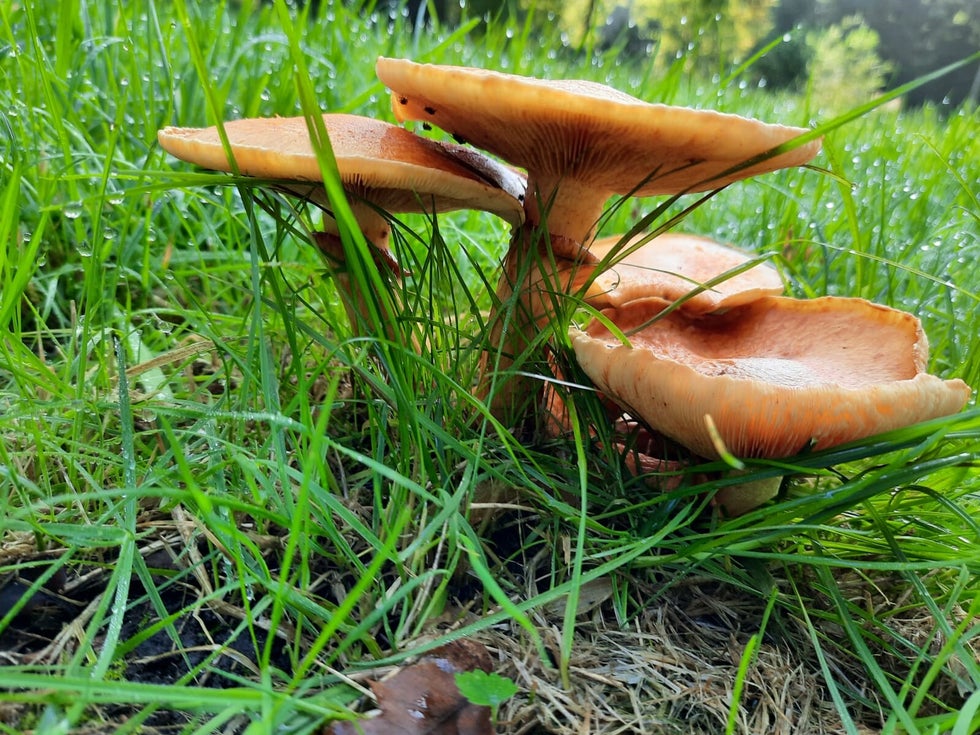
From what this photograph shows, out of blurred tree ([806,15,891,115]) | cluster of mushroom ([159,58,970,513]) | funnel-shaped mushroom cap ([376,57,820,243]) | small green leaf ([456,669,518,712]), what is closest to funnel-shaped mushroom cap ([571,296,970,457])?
cluster of mushroom ([159,58,970,513])

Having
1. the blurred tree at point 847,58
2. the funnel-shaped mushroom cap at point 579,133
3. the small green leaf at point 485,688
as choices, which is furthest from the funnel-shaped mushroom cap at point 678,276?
the blurred tree at point 847,58

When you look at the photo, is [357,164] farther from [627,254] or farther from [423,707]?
[423,707]

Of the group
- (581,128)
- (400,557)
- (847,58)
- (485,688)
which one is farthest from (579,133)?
(847,58)

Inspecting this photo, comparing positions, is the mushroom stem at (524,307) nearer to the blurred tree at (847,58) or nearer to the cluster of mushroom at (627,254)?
the cluster of mushroom at (627,254)

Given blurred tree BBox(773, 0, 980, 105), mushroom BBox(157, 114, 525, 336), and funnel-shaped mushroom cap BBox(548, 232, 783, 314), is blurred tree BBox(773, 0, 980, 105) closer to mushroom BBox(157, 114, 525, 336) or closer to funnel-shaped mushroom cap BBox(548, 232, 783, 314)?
funnel-shaped mushroom cap BBox(548, 232, 783, 314)

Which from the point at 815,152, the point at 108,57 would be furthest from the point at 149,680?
the point at 108,57
